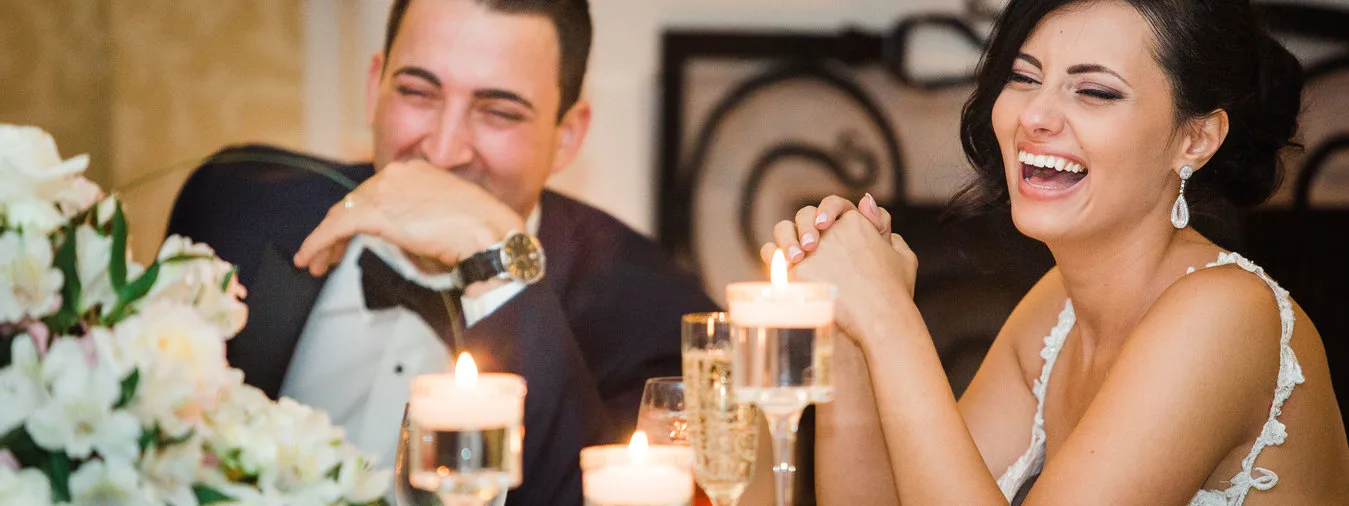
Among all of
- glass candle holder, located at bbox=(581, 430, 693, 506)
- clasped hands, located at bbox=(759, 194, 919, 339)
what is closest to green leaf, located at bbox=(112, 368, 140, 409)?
glass candle holder, located at bbox=(581, 430, 693, 506)

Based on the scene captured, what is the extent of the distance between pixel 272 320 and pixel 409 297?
227 mm

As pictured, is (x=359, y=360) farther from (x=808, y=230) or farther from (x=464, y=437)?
(x=464, y=437)

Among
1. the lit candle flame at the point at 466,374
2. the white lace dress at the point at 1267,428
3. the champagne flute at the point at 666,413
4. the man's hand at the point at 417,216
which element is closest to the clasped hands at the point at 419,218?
the man's hand at the point at 417,216

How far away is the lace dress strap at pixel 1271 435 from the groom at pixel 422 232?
0.99 m

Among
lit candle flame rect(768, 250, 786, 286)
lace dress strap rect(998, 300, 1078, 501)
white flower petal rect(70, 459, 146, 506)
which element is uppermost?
lit candle flame rect(768, 250, 786, 286)

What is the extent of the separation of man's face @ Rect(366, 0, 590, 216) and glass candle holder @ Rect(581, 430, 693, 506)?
1036 millimetres

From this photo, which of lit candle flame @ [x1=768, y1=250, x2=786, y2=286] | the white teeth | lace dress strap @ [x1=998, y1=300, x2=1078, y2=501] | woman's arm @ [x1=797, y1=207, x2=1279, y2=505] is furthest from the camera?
lace dress strap @ [x1=998, y1=300, x2=1078, y2=501]

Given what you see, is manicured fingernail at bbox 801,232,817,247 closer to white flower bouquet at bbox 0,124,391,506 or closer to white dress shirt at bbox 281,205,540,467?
white dress shirt at bbox 281,205,540,467

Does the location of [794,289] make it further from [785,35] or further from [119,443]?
[785,35]

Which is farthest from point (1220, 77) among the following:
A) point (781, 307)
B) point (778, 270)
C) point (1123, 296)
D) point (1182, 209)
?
point (781, 307)

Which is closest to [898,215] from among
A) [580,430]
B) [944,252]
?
[944,252]

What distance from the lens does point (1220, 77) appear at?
5.87 ft

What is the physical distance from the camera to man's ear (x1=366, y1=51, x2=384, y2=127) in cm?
200

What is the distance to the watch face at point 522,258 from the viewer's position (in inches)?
79.0
